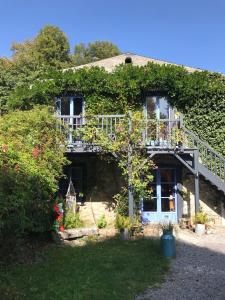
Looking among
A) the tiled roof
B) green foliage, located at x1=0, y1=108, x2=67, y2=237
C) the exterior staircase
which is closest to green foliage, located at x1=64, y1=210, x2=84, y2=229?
green foliage, located at x1=0, y1=108, x2=67, y2=237

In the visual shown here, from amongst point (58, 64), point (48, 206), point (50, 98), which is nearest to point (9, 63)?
point (58, 64)

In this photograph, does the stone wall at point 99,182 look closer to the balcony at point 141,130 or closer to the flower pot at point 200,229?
the balcony at point 141,130

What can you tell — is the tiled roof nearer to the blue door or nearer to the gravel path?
the blue door

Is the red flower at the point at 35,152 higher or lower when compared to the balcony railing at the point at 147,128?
lower

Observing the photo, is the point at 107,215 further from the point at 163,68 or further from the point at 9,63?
the point at 9,63

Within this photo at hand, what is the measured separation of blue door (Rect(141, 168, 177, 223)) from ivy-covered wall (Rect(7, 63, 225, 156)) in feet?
6.96

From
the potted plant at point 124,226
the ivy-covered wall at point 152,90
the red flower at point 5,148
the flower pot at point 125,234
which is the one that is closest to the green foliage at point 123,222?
the potted plant at point 124,226

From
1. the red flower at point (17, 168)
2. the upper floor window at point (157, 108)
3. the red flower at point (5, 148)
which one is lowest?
the red flower at point (17, 168)

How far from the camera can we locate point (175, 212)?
16031mm

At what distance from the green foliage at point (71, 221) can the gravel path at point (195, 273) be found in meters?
3.57

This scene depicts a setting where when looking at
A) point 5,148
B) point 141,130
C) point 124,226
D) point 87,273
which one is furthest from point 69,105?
point 87,273

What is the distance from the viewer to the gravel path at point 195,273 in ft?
25.4

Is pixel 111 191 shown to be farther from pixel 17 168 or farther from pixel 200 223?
pixel 17 168

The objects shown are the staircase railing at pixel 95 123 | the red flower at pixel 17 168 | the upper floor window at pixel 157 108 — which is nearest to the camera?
the red flower at pixel 17 168
